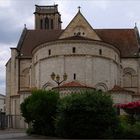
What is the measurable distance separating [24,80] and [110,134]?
169ft

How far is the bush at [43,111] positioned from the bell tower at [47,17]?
77386 millimetres

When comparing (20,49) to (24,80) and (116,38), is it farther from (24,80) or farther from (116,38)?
(116,38)

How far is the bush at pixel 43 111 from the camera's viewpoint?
41375 mm

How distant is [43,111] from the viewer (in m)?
42.1

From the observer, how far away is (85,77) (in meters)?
70.2

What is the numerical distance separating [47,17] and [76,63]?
53.7 metres

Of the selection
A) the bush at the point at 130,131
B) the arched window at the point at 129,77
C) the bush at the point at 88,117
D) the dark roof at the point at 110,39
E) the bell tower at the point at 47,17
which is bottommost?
the bush at the point at 130,131

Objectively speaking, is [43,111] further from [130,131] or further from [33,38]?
[33,38]

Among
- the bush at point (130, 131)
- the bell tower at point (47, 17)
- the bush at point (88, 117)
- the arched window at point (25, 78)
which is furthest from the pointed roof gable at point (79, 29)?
the bush at point (88, 117)

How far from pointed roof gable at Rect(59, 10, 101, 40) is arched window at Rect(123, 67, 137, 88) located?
400 inches

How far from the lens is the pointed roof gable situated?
7712 centimetres

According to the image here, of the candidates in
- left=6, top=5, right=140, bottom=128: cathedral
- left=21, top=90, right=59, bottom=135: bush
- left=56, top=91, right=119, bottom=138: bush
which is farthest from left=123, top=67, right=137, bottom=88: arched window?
left=56, top=91, right=119, bottom=138: bush

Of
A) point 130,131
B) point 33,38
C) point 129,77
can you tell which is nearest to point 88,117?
point 130,131

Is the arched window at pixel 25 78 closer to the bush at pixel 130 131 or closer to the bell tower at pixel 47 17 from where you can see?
the bell tower at pixel 47 17
